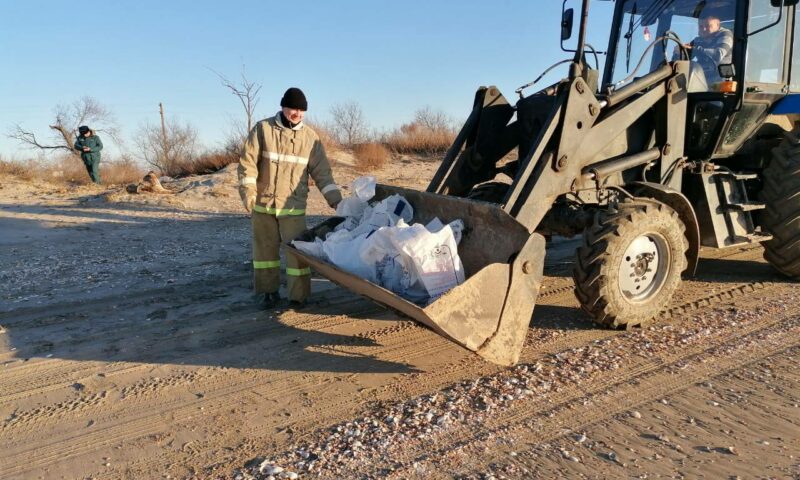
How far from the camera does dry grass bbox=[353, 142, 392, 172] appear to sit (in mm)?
19484

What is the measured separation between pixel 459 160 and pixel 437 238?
1.93m

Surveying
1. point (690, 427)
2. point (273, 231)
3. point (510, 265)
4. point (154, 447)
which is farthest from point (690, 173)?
point (154, 447)

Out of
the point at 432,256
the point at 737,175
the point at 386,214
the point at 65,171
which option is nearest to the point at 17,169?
the point at 65,171

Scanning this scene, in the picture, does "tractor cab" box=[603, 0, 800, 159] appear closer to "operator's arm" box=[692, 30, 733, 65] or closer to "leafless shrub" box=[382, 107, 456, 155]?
"operator's arm" box=[692, 30, 733, 65]

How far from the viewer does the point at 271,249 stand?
17.6 feet

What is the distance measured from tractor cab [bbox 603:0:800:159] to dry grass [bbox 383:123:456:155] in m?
17.0

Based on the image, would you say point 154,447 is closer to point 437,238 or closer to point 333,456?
point 333,456

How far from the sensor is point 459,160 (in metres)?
5.64

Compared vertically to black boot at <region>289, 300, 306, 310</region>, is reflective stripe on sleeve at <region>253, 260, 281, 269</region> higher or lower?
higher

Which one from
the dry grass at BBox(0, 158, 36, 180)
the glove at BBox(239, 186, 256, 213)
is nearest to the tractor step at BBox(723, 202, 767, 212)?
the glove at BBox(239, 186, 256, 213)

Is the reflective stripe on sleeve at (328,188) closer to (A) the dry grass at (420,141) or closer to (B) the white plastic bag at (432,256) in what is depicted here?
(B) the white plastic bag at (432,256)

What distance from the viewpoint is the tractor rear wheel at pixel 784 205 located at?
17.5 feet

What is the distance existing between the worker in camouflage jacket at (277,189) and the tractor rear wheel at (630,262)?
7.86 feet

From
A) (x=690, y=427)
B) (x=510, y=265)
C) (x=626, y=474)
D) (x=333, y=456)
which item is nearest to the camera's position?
(x=626, y=474)
